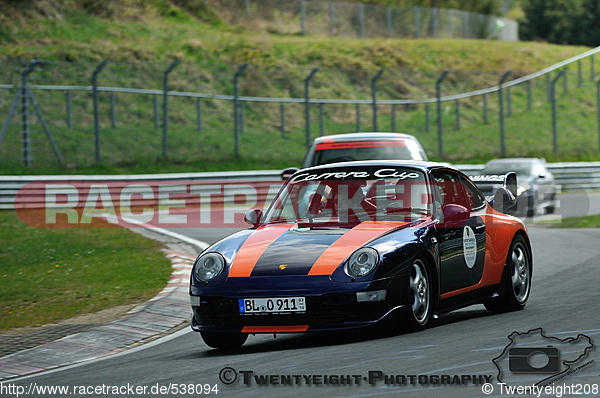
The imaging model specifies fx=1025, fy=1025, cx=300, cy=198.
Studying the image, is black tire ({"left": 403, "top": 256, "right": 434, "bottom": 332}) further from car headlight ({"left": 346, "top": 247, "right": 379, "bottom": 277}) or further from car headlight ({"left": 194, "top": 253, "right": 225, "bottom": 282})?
car headlight ({"left": 194, "top": 253, "right": 225, "bottom": 282})

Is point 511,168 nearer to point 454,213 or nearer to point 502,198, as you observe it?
point 502,198

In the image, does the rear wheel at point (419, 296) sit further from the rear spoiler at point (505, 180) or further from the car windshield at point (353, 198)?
the rear spoiler at point (505, 180)

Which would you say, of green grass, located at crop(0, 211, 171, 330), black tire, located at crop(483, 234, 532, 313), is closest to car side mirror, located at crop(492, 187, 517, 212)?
black tire, located at crop(483, 234, 532, 313)

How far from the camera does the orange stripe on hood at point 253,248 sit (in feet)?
24.3

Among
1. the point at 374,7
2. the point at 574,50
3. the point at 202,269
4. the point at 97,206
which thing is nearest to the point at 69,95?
A: the point at 97,206

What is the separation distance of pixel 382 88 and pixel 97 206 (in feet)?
68.8

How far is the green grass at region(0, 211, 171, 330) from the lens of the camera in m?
10.5

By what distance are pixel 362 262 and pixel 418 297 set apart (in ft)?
2.05

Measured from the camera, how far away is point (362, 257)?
23.8 feet

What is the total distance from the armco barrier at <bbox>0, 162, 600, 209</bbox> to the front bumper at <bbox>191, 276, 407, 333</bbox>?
1637 centimetres

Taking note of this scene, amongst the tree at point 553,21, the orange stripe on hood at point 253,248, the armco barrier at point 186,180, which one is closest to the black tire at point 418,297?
the orange stripe on hood at point 253,248

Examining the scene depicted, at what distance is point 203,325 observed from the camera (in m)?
7.47

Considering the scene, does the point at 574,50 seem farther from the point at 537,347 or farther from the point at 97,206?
the point at 537,347

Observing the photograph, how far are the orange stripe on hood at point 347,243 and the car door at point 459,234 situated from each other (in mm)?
475
